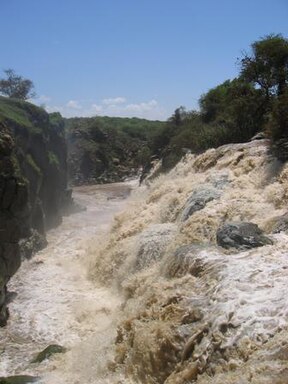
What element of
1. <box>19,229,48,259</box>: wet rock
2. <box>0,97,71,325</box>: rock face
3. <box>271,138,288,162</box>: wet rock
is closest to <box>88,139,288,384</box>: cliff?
<box>271,138,288,162</box>: wet rock

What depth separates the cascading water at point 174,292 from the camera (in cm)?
657

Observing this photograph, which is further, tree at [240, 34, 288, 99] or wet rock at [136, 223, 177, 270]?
tree at [240, 34, 288, 99]

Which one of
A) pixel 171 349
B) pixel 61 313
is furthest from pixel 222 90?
pixel 171 349

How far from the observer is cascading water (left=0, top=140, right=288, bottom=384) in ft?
21.6

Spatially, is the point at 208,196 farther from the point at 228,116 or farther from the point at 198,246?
the point at 228,116

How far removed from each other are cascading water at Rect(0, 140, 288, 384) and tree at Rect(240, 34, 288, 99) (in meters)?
5.27

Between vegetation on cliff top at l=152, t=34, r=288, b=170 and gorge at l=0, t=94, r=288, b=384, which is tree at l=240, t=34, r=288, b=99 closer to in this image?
vegetation on cliff top at l=152, t=34, r=288, b=170

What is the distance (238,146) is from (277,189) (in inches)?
200

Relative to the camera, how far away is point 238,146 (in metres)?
17.9

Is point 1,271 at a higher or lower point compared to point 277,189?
lower

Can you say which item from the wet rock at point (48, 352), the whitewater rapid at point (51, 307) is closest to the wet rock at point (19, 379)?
the whitewater rapid at point (51, 307)

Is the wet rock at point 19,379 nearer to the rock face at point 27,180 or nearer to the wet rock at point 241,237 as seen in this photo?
the rock face at point 27,180

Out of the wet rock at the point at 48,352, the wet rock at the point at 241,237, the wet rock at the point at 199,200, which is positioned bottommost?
the wet rock at the point at 48,352

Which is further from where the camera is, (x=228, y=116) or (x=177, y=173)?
(x=228, y=116)
